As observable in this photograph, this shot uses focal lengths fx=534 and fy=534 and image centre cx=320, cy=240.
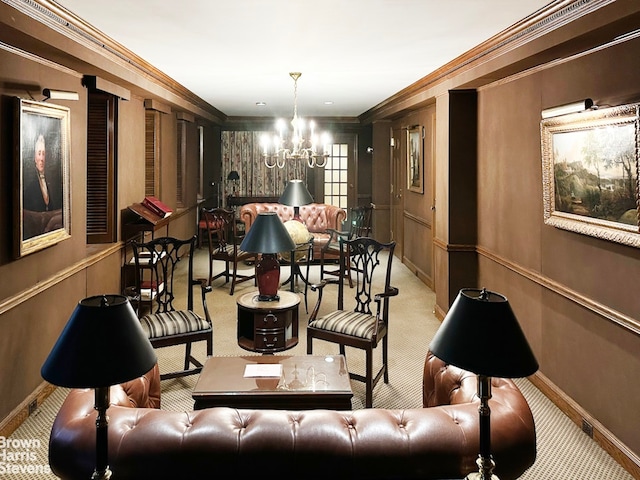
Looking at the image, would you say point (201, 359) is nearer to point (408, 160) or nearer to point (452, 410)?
point (452, 410)

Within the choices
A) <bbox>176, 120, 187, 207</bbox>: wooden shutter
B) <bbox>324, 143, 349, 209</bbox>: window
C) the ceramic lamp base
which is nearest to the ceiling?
the ceramic lamp base

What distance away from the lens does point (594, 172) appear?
3.06 meters

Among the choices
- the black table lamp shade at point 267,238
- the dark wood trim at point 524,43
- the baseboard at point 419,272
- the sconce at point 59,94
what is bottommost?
the baseboard at point 419,272

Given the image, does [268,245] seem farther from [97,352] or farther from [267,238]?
[97,352]

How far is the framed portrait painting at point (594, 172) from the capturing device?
8.91 feet

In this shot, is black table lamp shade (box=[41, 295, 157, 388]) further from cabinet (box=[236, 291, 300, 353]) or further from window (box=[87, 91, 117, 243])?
window (box=[87, 91, 117, 243])

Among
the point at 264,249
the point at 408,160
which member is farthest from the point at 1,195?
the point at 408,160

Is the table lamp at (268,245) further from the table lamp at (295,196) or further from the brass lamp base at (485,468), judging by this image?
the table lamp at (295,196)

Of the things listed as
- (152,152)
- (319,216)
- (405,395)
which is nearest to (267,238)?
(405,395)

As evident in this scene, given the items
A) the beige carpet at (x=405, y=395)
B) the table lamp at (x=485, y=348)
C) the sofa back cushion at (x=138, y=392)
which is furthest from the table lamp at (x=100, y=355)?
the beige carpet at (x=405, y=395)

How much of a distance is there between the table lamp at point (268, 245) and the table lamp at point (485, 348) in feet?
7.57

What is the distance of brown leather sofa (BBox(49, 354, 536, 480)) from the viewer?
5.40 feet

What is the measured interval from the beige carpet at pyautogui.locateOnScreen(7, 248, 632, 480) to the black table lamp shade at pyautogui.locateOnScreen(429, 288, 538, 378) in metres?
1.53

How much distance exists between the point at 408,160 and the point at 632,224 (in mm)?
5565
